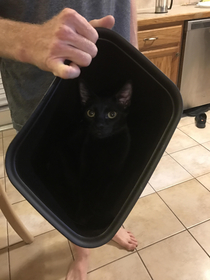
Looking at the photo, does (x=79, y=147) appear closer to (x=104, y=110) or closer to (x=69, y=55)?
(x=104, y=110)

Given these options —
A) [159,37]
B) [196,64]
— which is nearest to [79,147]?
[159,37]

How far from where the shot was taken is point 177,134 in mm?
1629

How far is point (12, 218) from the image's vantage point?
85cm

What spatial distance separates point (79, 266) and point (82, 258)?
0.10 ft

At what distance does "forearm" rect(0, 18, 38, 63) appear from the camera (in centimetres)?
35

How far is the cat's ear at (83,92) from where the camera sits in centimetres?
66

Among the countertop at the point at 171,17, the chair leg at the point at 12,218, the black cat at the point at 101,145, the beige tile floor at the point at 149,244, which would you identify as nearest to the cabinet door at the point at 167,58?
the countertop at the point at 171,17

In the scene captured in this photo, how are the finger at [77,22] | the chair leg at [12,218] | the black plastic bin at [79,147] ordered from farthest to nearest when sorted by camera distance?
the chair leg at [12,218] → the black plastic bin at [79,147] → the finger at [77,22]

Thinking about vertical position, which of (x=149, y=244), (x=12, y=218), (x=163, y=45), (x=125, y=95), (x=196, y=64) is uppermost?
(x=125, y=95)

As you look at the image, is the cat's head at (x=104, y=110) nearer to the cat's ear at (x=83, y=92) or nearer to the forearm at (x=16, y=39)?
the cat's ear at (x=83, y=92)

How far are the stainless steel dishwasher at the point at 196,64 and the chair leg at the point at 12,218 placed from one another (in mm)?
1483

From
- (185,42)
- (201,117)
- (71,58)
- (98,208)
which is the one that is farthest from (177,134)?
(71,58)

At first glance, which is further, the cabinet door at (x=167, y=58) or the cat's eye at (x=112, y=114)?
the cabinet door at (x=167, y=58)

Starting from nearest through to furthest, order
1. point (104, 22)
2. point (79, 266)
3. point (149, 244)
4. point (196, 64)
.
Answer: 1. point (104, 22)
2. point (79, 266)
3. point (149, 244)
4. point (196, 64)
